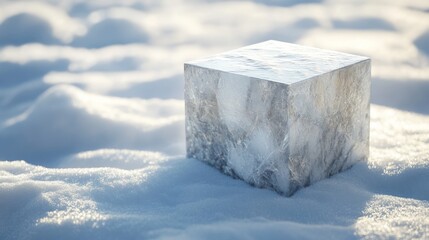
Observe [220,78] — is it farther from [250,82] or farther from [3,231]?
[3,231]

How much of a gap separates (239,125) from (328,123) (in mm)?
237

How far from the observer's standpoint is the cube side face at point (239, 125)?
1.69 metres

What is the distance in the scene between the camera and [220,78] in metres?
1.79

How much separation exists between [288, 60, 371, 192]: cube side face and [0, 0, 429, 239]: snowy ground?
52 mm

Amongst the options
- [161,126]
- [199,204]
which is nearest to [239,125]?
[199,204]

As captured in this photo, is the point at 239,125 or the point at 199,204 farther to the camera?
the point at 239,125

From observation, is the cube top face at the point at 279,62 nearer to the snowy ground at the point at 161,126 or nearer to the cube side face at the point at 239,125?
the cube side face at the point at 239,125

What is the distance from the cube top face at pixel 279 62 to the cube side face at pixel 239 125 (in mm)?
30

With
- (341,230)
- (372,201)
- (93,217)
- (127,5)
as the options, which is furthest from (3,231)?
(127,5)

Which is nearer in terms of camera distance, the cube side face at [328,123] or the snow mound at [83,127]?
the cube side face at [328,123]

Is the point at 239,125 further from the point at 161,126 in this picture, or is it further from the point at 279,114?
the point at 161,126

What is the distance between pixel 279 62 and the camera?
6.03 feet

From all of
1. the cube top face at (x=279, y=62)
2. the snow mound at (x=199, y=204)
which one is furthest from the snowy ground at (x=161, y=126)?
the cube top face at (x=279, y=62)

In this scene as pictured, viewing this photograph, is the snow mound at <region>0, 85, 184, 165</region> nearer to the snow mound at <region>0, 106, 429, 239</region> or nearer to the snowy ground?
the snowy ground
